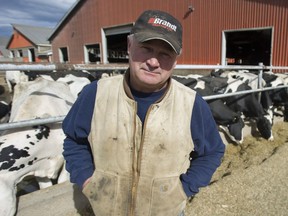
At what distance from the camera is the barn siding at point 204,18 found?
37.7ft

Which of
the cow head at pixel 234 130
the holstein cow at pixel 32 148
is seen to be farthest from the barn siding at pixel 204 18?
the holstein cow at pixel 32 148

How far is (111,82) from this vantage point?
5.78ft

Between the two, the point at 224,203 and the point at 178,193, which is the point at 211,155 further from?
the point at 224,203

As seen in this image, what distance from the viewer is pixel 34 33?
138 feet

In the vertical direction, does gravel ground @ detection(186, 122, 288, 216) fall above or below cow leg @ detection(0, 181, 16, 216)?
below

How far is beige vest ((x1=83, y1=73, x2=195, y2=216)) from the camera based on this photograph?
1.64 m

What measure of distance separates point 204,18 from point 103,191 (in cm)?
1344

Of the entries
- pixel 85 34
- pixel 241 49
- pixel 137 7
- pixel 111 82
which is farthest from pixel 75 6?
pixel 111 82

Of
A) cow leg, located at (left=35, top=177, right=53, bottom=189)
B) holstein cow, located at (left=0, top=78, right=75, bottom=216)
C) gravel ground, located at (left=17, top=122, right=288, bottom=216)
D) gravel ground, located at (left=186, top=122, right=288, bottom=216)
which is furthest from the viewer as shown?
cow leg, located at (left=35, top=177, right=53, bottom=189)

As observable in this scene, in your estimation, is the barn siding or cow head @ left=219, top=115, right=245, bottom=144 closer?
cow head @ left=219, top=115, right=245, bottom=144

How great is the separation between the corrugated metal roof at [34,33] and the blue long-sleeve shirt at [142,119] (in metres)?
39.6

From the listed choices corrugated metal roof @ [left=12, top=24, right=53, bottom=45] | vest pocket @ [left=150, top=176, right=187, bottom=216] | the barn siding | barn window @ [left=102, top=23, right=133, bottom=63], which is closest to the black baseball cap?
vest pocket @ [left=150, top=176, right=187, bottom=216]

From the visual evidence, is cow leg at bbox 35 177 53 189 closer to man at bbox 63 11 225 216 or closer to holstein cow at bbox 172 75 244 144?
man at bbox 63 11 225 216

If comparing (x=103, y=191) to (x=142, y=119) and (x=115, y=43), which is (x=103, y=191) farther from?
(x=115, y=43)
